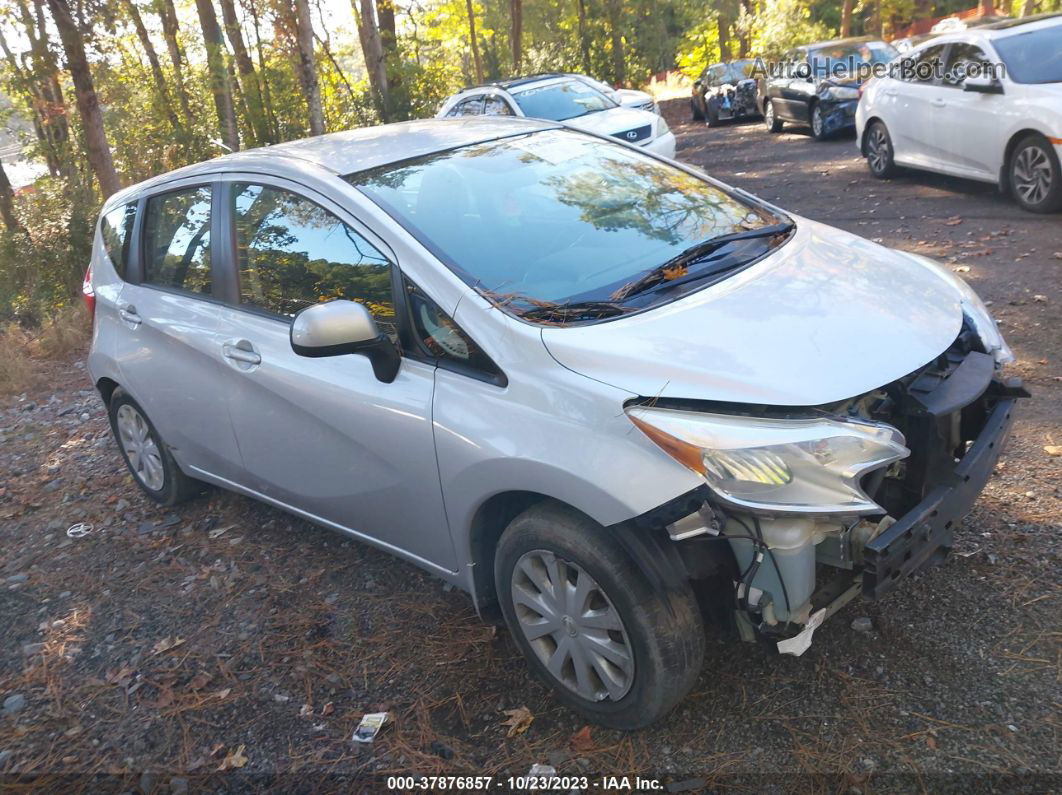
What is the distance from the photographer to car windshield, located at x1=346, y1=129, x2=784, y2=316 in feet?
11.1

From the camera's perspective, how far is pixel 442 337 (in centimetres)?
327

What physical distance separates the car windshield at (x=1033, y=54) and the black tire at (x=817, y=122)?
621cm

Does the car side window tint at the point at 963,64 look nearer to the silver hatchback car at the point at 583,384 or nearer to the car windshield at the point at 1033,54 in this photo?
the car windshield at the point at 1033,54

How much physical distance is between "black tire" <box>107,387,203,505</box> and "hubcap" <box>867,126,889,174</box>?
8.90 meters

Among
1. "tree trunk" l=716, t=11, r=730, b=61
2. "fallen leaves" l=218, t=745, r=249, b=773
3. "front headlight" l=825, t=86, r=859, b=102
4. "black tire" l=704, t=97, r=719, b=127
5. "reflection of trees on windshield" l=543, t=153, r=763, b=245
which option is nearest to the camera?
"fallen leaves" l=218, t=745, r=249, b=773

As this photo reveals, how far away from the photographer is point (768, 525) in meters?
2.67

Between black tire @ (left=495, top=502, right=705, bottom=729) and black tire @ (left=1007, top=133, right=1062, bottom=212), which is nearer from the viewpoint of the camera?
black tire @ (left=495, top=502, right=705, bottom=729)

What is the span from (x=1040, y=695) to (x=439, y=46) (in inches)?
1875

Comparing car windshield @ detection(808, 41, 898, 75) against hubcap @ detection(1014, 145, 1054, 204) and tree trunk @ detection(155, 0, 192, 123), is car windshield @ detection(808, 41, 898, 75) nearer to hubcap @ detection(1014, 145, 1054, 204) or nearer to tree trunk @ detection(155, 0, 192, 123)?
hubcap @ detection(1014, 145, 1054, 204)

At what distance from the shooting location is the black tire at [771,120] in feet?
56.8

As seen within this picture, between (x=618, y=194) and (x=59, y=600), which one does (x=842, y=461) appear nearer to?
(x=618, y=194)

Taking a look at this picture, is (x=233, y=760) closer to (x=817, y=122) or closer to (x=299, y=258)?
(x=299, y=258)

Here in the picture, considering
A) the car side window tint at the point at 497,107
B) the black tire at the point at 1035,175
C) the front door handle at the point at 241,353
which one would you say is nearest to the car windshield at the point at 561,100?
the car side window tint at the point at 497,107

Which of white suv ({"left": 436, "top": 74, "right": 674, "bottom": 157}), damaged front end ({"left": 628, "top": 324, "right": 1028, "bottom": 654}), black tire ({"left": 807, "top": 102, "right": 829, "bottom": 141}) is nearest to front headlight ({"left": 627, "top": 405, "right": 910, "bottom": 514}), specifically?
damaged front end ({"left": 628, "top": 324, "right": 1028, "bottom": 654})
